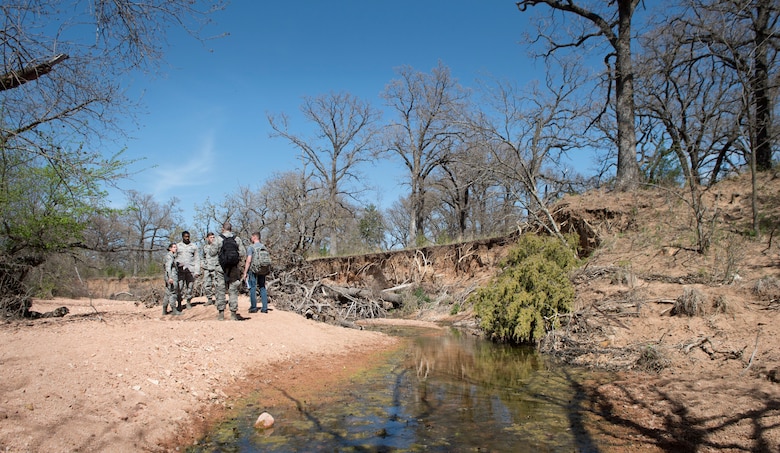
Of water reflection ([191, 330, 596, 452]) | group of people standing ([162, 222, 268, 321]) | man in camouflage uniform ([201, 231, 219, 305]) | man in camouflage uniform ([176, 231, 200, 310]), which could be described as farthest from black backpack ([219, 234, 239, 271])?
water reflection ([191, 330, 596, 452])

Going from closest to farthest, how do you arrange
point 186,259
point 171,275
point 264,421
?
point 264,421 < point 171,275 < point 186,259

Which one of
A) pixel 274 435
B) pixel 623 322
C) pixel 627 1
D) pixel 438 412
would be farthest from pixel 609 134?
pixel 274 435

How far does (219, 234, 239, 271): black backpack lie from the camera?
988 centimetres

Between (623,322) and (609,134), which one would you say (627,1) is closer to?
(609,134)

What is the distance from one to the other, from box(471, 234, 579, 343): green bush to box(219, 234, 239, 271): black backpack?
19.5ft

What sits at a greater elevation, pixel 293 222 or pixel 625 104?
pixel 625 104

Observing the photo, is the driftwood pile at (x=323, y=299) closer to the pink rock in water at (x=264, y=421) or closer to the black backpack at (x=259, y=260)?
the black backpack at (x=259, y=260)

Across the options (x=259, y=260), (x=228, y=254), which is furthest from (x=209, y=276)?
(x=228, y=254)

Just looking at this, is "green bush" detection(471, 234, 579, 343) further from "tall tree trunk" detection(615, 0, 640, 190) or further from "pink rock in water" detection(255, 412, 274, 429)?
"pink rock in water" detection(255, 412, 274, 429)

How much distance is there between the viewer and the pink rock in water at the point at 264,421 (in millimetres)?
5117

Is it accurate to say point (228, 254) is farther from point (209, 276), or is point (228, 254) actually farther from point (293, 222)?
point (293, 222)

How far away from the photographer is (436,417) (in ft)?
18.0

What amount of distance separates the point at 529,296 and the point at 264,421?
6838mm

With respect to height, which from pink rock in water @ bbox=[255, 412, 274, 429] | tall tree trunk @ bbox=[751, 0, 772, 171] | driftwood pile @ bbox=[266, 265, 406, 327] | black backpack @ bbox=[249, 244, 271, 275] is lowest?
pink rock in water @ bbox=[255, 412, 274, 429]
